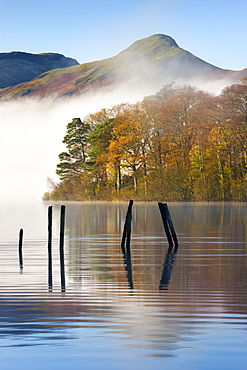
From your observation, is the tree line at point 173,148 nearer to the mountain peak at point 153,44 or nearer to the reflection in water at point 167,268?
the reflection in water at point 167,268

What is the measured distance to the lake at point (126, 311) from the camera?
7070 mm

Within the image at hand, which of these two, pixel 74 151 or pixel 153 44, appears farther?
pixel 153 44

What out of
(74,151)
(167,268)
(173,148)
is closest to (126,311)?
(167,268)

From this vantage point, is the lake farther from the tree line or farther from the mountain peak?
the mountain peak

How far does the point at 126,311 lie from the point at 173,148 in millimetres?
50849

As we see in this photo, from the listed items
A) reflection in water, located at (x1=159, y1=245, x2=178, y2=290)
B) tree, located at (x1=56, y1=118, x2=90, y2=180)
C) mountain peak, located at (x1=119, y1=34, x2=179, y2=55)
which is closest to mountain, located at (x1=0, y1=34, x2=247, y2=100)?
mountain peak, located at (x1=119, y1=34, x2=179, y2=55)

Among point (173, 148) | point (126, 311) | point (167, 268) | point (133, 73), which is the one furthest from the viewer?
point (133, 73)

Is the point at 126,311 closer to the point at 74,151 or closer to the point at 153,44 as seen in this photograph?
the point at 74,151

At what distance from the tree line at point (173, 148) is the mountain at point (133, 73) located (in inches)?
1727

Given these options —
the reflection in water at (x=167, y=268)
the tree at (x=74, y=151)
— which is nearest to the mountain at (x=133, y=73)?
the tree at (x=74, y=151)

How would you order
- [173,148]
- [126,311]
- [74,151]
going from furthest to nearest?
1. [74,151]
2. [173,148]
3. [126,311]

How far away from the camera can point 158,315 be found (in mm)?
9070

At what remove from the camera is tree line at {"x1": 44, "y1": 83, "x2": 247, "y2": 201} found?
55281mm

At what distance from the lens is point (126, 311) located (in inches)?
372
